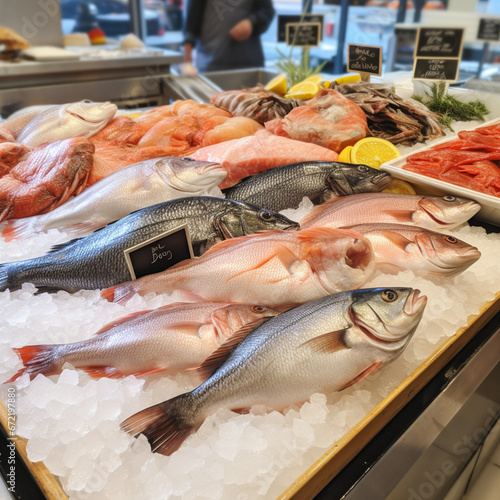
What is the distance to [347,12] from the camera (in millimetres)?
8773

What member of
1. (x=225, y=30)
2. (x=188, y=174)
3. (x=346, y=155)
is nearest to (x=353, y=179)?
(x=346, y=155)

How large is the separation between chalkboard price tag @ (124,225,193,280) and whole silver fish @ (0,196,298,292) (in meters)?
0.04

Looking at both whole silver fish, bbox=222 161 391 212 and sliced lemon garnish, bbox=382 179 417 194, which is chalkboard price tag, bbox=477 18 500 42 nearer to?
sliced lemon garnish, bbox=382 179 417 194

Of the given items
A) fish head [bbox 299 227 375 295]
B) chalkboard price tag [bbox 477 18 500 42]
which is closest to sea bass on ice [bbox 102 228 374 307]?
fish head [bbox 299 227 375 295]

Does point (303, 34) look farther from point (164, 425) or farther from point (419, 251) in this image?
point (164, 425)

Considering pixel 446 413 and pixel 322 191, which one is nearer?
pixel 446 413

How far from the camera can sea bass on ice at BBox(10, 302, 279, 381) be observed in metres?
1.13

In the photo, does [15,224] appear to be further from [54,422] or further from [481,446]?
[481,446]

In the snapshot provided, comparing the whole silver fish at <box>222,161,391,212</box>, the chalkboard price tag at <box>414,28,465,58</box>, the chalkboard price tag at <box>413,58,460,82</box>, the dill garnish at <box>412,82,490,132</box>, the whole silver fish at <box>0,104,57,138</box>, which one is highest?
the chalkboard price tag at <box>414,28,465,58</box>

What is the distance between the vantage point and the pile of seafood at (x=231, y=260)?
1.01m

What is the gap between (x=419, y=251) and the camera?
4.66 feet

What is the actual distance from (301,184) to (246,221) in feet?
1.60

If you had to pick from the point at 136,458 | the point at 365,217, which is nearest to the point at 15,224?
the point at 136,458

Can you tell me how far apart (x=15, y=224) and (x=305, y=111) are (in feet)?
5.14
